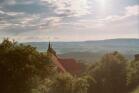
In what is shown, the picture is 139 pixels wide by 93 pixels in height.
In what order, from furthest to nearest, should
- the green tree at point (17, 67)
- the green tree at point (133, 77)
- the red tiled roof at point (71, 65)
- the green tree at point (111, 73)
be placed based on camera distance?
the red tiled roof at point (71, 65), the green tree at point (133, 77), the green tree at point (111, 73), the green tree at point (17, 67)

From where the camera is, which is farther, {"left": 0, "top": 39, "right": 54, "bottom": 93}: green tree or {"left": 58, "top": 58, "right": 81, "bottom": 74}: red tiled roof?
{"left": 58, "top": 58, "right": 81, "bottom": 74}: red tiled roof

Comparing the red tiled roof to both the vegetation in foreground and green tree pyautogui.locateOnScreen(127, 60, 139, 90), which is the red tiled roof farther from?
the vegetation in foreground

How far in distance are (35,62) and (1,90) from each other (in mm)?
3001

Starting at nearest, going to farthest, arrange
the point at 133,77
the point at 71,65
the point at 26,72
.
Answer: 1. the point at 26,72
2. the point at 133,77
3. the point at 71,65

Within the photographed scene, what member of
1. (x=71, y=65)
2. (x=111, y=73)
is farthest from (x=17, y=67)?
(x=71, y=65)

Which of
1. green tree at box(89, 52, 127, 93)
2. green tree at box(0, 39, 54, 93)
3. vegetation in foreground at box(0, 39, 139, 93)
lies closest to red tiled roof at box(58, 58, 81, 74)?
green tree at box(89, 52, 127, 93)

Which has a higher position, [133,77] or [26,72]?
[26,72]

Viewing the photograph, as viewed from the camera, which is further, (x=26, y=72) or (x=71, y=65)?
(x=71, y=65)

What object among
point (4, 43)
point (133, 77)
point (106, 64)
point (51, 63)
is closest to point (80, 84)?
point (51, 63)

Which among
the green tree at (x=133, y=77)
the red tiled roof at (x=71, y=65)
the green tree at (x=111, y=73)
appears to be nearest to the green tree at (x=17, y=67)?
the green tree at (x=111, y=73)

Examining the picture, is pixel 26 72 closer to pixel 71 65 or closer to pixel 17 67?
pixel 17 67

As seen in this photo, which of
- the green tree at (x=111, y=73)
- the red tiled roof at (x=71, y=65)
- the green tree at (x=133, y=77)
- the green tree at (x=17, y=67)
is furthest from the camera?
the red tiled roof at (x=71, y=65)

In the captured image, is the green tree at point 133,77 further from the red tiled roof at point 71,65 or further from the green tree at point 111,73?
the red tiled roof at point 71,65

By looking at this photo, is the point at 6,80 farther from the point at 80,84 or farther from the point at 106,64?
the point at 106,64
